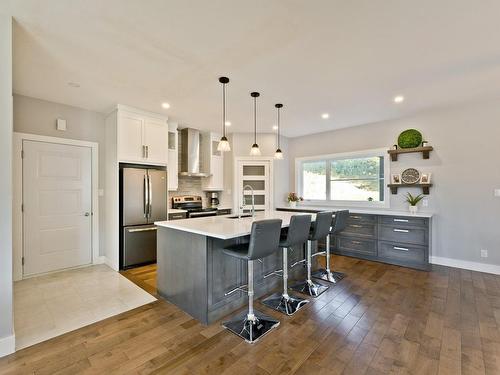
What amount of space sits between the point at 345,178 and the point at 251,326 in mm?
4166

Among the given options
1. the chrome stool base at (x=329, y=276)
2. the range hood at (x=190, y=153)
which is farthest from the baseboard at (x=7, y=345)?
the range hood at (x=190, y=153)

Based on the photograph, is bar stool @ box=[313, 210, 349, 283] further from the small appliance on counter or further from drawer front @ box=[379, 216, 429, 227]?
the small appliance on counter

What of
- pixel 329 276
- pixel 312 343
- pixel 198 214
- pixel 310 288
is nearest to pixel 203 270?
pixel 312 343

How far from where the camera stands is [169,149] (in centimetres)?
505

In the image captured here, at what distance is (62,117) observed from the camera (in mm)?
3922

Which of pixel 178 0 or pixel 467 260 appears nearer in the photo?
pixel 178 0

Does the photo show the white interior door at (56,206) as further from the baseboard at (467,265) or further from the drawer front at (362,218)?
the baseboard at (467,265)

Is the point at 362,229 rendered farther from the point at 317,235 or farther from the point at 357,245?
the point at 317,235

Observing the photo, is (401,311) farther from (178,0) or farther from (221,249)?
(178,0)

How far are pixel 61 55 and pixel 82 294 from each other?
2.76 meters

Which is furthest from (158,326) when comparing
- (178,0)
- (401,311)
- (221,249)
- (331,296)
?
(178,0)

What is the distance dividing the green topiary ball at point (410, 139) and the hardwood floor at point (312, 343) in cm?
255

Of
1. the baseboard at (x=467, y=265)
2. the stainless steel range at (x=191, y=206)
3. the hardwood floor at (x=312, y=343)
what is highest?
the stainless steel range at (x=191, y=206)

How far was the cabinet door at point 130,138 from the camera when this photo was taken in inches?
158
